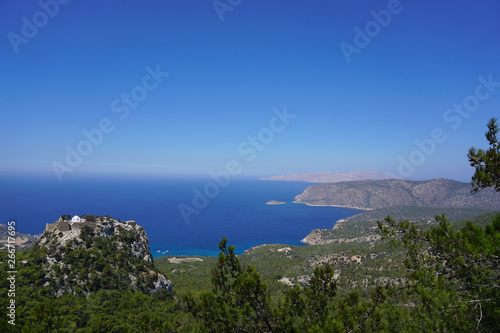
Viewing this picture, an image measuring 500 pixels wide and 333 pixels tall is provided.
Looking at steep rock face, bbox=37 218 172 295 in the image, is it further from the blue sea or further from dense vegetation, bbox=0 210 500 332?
the blue sea

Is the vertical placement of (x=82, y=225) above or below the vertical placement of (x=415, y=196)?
above

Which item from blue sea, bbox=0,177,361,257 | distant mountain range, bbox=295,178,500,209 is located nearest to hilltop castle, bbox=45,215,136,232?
blue sea, bbox=0,177,361,257

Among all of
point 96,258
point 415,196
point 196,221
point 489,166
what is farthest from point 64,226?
point 415,196

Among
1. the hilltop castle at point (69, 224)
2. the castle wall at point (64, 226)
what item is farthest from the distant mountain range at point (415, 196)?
the castle wall at point (64, 226)

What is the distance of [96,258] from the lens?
27.6m

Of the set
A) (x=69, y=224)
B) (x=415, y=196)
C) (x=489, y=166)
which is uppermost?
(x=489, y=166)

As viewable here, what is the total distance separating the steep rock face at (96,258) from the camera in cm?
2441

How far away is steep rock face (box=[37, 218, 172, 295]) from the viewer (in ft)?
80.1

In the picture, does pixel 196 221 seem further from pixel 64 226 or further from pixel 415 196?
pixel 415 196

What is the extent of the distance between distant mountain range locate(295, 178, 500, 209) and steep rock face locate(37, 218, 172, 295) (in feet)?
520

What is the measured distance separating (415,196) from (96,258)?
190m

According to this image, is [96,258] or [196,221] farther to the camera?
[196,221]

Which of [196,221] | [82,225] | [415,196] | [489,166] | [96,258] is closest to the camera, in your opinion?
[489,166]

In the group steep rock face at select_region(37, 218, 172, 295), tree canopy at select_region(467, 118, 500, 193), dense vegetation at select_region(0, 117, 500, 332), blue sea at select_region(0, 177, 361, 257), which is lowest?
blue sea at select_region(0, 177, 361, 257)
